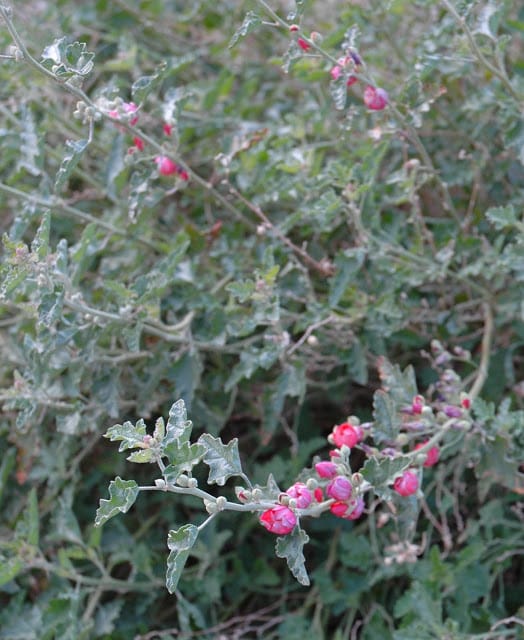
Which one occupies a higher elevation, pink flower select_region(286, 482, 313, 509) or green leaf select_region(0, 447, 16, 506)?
pink flower select_region(286, 482, 313, 509)

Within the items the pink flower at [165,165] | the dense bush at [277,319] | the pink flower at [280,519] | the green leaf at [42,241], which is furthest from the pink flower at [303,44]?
the pink flower at [280,519]

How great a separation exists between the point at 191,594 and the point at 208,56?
3.67 ft

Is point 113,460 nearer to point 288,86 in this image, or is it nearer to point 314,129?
point 314,129

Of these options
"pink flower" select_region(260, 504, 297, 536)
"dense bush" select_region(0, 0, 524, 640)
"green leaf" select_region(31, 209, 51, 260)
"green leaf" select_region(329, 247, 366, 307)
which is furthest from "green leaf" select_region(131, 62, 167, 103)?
"pink flower" select_region(260, 504, 297, 536)

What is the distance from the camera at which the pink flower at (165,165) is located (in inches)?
47.3

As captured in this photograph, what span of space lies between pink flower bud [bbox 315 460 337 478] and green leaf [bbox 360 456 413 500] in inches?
1.3

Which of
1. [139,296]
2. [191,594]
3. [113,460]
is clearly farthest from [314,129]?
[191,594]

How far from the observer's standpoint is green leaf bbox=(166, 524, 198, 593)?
2.55 ft

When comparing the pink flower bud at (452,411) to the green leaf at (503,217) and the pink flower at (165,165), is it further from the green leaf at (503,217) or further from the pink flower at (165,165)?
the pink flower at (165,165)

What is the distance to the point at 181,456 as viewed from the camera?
81 cm

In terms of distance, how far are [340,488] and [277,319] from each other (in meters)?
0.31

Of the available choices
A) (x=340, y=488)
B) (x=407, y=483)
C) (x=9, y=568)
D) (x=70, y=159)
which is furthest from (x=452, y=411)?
(x=9, y=568)

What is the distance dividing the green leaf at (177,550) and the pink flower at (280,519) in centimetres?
8

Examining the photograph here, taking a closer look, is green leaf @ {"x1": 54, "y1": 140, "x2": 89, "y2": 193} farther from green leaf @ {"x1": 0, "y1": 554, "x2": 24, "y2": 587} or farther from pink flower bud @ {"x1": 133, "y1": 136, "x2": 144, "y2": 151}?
green leaf @ {"x1": 0, "y1": 554, "x2": 24, "y2": 587}
